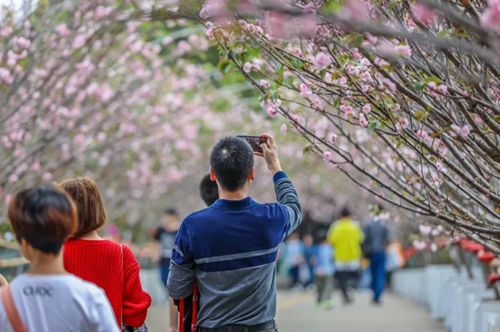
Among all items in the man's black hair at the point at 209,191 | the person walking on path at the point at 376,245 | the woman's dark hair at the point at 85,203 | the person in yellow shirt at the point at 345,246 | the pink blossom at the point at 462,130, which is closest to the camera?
the woman's dark hair at the point at 85,203

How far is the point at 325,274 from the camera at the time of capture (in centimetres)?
1886

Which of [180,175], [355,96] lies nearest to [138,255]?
[180,175]

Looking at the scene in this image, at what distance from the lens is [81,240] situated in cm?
477

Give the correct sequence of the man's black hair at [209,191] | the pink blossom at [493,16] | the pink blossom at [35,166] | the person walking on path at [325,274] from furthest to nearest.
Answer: the person walking on path at [325,274]
the pink blossom at [35,166]
the man's black hair at [209,191]
the pink blossom at [493,16]

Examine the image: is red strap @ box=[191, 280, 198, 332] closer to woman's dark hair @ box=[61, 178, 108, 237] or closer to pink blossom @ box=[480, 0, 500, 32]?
woman's dark hair @ box=[61, 178, 108, 237]

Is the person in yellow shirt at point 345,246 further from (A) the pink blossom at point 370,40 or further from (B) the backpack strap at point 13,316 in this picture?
(B) the backpack strap at point 13,316

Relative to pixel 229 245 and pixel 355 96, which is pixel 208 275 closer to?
pixel 229 245

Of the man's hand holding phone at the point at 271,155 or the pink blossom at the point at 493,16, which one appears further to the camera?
the man's hand holding phone at the point at 271,155

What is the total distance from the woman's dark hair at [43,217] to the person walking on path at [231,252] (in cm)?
118

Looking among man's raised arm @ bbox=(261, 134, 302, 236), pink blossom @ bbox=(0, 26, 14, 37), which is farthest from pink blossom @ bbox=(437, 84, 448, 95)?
pink blossom @ bbox=(0, 26, 14, 37)

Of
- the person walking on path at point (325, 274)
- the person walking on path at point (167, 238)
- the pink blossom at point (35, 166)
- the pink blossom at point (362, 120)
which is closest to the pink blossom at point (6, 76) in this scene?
the pink blossom at point (35, 166)

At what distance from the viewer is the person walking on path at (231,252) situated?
479 cm

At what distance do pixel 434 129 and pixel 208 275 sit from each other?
2102mm

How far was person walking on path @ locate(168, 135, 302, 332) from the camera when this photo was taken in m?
4.79
